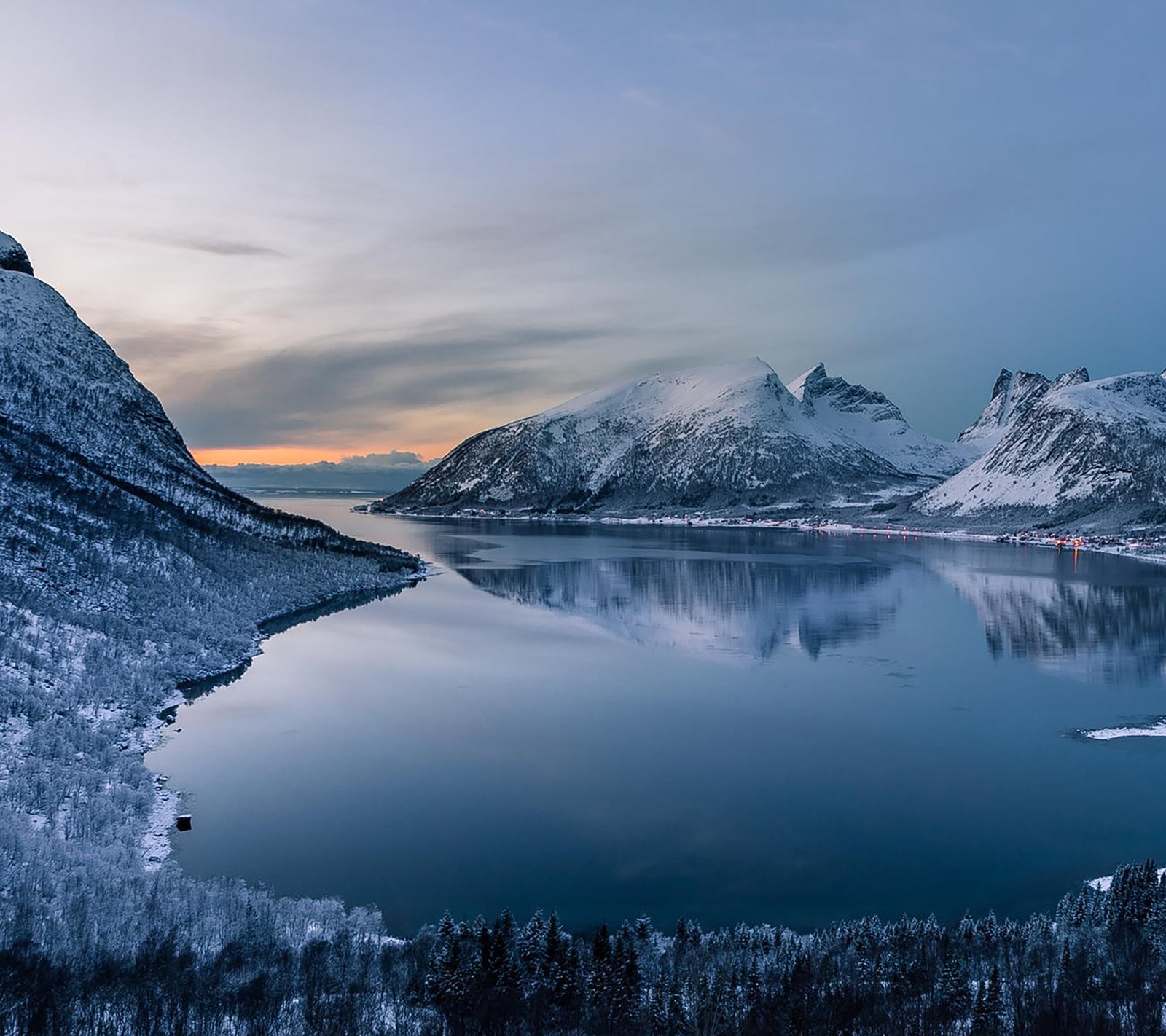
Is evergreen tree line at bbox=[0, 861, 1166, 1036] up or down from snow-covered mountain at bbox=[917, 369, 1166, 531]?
down

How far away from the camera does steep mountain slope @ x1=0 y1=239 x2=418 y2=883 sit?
65.5 feet

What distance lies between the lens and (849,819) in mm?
19203

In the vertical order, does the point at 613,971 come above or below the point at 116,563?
below

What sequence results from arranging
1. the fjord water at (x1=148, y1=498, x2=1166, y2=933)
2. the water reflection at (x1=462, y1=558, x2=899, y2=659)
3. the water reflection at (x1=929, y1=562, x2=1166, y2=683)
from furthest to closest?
the water reflection at (x1=462, y1=558, x2=899, y2=659) < the water reflection at (x1=929, y1=562, x2=1166, y2=683) < the fjord water at (x1=148, y1=498, x2=1166, y2=933)

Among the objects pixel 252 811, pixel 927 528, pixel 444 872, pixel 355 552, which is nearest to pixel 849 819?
pixel 444 872

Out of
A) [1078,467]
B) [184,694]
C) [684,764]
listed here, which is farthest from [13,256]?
[1078,467]

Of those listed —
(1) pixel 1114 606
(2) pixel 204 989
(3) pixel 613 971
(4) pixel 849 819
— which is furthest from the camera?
(1) pixel 1114 606

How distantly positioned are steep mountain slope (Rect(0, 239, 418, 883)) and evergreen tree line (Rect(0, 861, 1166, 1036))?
174 inches

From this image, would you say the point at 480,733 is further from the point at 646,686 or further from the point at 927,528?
the point at 927,528

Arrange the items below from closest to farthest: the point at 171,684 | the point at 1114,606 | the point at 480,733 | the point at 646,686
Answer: the point at 480,733 < the point at 171,684 < the point at 646,686 < the point at 1114,606

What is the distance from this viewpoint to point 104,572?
39.2 m

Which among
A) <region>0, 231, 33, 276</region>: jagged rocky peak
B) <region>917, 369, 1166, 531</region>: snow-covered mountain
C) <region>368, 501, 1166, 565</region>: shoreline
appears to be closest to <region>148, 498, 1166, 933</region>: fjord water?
<region>0, 231, 33, 276</region>: jagged rocky peak

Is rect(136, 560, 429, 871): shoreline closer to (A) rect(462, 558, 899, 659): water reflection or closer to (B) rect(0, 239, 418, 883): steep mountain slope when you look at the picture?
(B) rect(0, 239, 418, 883): steep mountain slope

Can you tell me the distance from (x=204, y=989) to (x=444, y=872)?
20.8 feet
